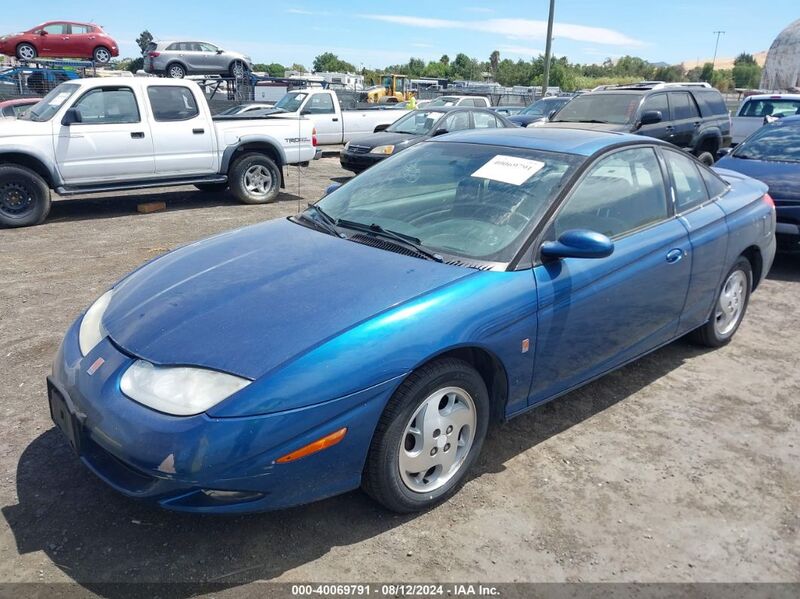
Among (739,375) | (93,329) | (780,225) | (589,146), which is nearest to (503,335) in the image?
(589,146)

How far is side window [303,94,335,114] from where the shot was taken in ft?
54.3

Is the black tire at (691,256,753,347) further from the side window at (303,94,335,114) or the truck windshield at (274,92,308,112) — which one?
the side window at (303,94,335,114)

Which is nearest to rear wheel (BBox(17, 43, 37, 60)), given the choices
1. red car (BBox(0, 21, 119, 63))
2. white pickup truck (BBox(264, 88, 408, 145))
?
red car (BBox(0, 21, 119, 63))

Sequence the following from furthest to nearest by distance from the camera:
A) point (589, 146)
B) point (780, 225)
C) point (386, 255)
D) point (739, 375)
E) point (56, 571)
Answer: point (780, 225), point (739, 375), point (589, 146), point (386, 255), point (56, 571)

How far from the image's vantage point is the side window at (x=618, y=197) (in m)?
3.35

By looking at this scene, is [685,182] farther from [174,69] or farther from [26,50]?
[26,50]

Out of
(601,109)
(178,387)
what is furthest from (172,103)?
(178,387)

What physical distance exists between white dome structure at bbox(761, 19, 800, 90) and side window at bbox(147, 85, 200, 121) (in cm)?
5557

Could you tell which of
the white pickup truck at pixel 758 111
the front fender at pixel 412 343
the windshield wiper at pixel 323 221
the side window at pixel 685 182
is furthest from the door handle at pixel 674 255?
the white pickup truck at pixel 758 111

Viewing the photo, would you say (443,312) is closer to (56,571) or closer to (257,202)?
(56,571)

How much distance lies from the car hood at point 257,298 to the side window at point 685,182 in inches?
77.4

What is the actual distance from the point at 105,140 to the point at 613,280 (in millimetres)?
7608

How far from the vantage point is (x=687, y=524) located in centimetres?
284

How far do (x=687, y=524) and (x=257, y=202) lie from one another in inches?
339
